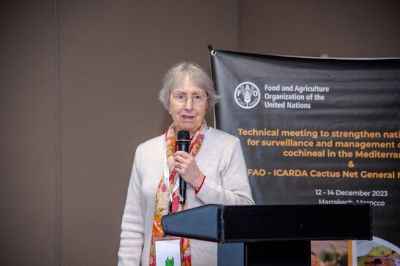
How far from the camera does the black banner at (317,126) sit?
3068 mm

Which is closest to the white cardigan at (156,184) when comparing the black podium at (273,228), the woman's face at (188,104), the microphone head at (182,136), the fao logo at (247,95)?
the woman's face at (188,104)

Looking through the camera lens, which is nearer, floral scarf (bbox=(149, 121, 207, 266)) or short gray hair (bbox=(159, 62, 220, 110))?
floral scarf (bbox=(149, 121, 207, 266))

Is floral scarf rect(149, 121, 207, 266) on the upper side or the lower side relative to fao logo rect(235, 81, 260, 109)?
lower

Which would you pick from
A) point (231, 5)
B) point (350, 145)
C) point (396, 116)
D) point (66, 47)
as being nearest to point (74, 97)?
point (66, 47)

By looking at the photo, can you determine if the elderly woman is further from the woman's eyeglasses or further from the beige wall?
the beige wall

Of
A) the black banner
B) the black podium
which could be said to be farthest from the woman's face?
the black podium

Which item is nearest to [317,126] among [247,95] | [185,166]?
[247,95]

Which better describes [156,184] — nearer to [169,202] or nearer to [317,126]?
[169,202]

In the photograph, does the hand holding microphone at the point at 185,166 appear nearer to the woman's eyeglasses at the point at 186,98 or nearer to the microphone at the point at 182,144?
the microphone at the point at 182,144

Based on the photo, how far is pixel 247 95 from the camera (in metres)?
3.09

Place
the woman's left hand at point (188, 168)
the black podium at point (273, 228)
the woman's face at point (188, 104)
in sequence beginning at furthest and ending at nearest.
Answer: the woman's face at point (188, 104) → the woman's left hand at point (188, 168) → the black podium at point (273, 228)

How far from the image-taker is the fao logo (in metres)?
3.08

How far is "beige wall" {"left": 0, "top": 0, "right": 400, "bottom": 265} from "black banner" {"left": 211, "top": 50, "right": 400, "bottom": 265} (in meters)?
0.50

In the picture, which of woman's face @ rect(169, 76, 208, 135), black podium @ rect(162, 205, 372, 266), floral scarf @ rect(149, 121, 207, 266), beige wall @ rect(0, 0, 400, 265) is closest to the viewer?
black podium @ rect(162, 205, 372, 266)
